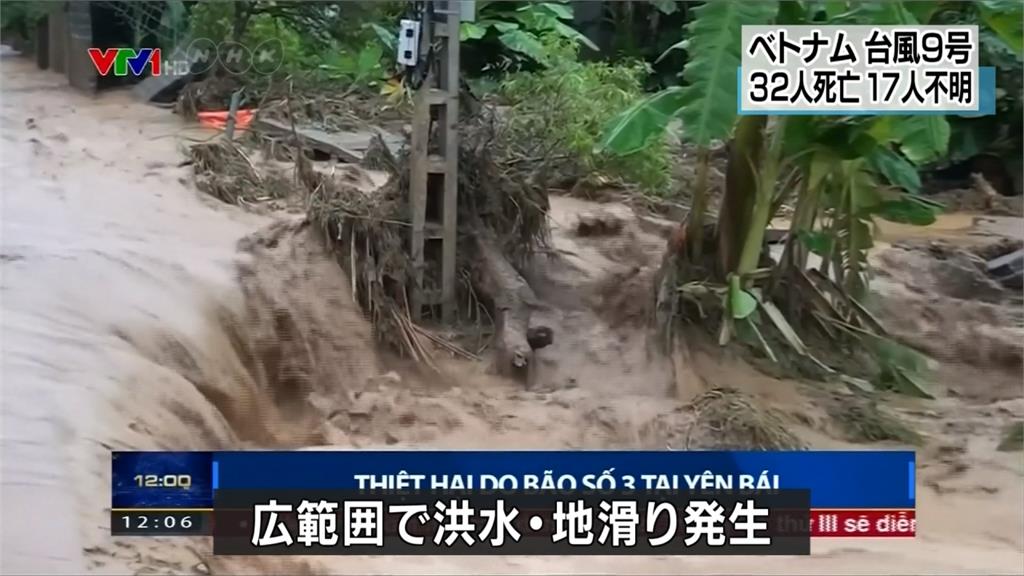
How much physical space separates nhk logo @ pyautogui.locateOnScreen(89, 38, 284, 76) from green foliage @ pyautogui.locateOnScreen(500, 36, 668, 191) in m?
0.42

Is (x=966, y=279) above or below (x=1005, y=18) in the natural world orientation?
below

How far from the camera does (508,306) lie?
6.40 feet

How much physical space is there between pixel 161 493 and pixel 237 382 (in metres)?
0.23

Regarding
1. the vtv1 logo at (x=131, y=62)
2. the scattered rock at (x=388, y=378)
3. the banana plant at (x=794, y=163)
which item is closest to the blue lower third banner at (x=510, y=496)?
the scattered rock at (x=388, y=378)

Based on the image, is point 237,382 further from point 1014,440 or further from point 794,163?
point 1014,440

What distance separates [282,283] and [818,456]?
97 cm

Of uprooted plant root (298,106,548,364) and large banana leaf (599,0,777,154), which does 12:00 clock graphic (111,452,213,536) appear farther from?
large banana leaf (599,0,777,154)

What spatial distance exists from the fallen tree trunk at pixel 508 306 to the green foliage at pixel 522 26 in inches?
13.0

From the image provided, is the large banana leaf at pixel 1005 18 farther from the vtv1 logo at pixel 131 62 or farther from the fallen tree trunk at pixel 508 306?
the vtv1 logo at pixel 131 62

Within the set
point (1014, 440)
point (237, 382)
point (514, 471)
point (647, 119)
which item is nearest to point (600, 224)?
point (647, 119)

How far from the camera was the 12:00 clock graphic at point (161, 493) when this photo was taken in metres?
1.90

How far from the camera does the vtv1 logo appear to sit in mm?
1880
